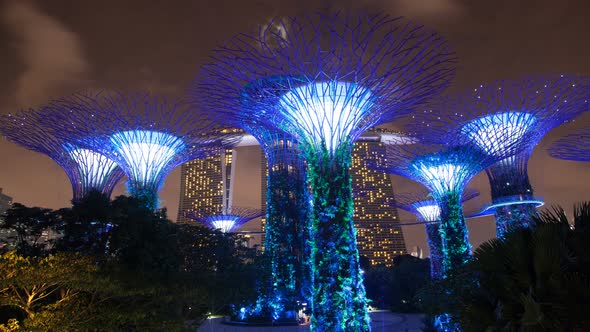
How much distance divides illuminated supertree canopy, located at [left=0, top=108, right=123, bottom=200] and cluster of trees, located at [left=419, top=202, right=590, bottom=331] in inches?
932

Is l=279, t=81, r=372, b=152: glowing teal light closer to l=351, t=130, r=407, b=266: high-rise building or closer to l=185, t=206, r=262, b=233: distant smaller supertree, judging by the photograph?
l=185, t=206, r=262, b=233: distant smaller supertree

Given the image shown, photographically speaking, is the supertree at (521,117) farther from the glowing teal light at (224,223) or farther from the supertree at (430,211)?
the glowing teal light at (224,223)

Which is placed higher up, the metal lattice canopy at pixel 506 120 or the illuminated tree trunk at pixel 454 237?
the metal lattice canopy at pixel 506 120

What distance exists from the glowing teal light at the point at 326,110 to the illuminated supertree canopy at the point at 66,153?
14691 millimetres

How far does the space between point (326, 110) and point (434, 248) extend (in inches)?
1077

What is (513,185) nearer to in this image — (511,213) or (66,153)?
(511,213)

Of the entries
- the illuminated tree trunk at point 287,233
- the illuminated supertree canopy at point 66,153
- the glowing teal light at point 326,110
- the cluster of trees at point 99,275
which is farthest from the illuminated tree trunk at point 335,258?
the illuminated supertree canopy at point 66,153

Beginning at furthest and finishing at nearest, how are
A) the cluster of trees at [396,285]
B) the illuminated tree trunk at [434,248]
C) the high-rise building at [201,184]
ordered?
the high-rise building at [201,184], the cluster of trees at [396,285], the illuminated tree trunk at [434,248]

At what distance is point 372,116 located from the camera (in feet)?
56.9

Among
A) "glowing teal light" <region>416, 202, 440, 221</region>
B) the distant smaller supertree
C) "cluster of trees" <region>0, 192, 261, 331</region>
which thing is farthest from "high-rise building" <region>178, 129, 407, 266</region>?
"cluster of trees" <region>0, 192, 261, 331</region>

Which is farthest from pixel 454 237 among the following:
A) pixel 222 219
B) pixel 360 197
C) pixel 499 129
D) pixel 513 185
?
pixel 360 197

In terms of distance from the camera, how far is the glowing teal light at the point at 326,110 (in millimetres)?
16547

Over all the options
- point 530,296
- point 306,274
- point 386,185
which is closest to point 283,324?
point 306,274

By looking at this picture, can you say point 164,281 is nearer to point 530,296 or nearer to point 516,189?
point 530,296
